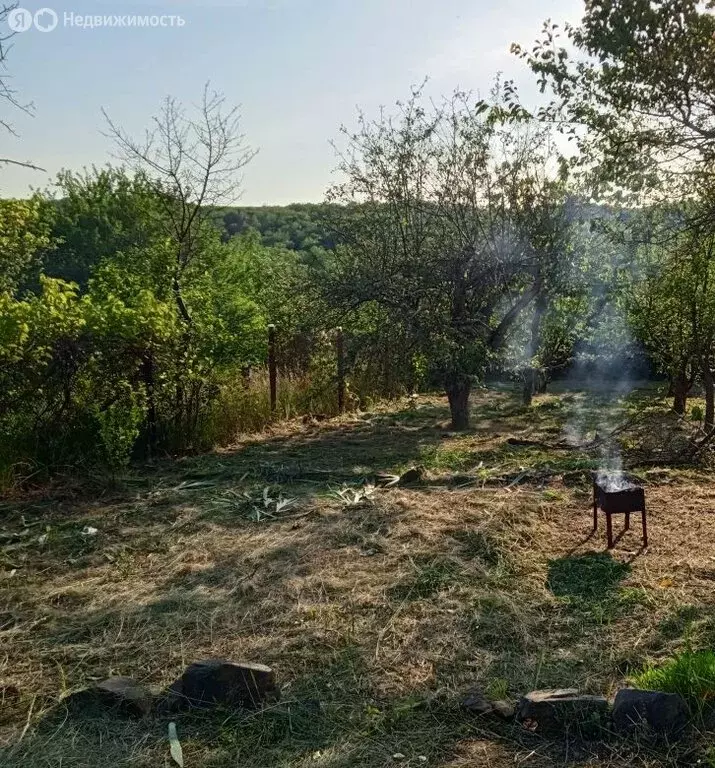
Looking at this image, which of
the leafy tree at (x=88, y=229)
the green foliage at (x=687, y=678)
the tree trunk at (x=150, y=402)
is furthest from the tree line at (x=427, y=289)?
the leafy tree at (x=88, y=229)

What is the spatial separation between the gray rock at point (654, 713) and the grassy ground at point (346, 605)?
7 cm

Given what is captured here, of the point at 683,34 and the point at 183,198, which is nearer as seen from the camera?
the point at 683,34

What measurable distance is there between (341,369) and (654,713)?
305 inches

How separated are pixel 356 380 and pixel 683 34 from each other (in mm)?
7197

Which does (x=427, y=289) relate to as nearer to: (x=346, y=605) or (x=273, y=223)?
(x=346, y=605)

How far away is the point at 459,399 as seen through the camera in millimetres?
10070

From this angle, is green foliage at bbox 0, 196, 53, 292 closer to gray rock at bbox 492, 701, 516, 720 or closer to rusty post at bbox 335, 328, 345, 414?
rusty post at bbox 335, 328, 345, 414

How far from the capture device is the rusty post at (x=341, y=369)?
10.1 m

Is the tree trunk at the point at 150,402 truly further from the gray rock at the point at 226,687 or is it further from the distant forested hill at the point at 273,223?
the distant forested hill at the point at 273,223

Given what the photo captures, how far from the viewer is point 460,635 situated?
139 inches

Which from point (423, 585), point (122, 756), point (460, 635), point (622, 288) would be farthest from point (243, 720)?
point (622, 288)

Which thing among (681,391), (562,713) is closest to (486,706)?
(562,713)

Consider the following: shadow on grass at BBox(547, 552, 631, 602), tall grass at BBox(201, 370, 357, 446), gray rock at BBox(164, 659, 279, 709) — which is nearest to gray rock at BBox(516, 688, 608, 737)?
gray rock at BBox(164, 659, 279, 709)

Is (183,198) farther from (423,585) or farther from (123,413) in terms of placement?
(423,585)
